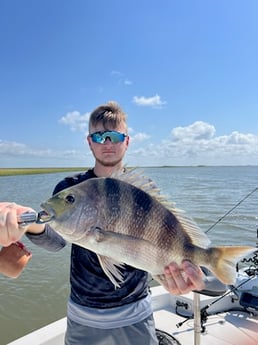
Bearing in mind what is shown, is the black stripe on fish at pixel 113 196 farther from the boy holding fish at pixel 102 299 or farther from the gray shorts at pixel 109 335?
the gray shorts at pixel 109 335

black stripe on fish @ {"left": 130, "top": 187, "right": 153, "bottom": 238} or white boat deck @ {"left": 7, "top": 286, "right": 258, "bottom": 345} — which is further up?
black stripe on fish @ {"left": 130, "top": 187, "right": 153, "bottom": 238}

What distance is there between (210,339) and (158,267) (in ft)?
7.98

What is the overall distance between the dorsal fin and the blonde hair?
0.65 metres

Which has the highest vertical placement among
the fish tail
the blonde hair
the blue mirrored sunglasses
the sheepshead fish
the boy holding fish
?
the blonde hair

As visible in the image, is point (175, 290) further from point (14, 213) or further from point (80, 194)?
point (14, 213)

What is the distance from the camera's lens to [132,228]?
1.48 m

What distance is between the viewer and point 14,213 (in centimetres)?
130

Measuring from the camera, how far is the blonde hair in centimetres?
217

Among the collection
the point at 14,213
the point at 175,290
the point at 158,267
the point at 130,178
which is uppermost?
the point at 130,178

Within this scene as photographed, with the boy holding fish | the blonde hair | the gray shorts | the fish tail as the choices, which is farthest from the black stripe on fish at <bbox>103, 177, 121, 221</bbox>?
the gray shorts

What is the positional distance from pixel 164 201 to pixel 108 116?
832 millimetres

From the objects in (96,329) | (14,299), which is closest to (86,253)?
(96,329)

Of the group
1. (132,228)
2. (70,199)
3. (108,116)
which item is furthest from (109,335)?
(108,116)

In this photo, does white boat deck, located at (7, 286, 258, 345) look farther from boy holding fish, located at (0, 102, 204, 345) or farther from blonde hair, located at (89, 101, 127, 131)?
blonde hair, located at (89, 101, 127, 131)
